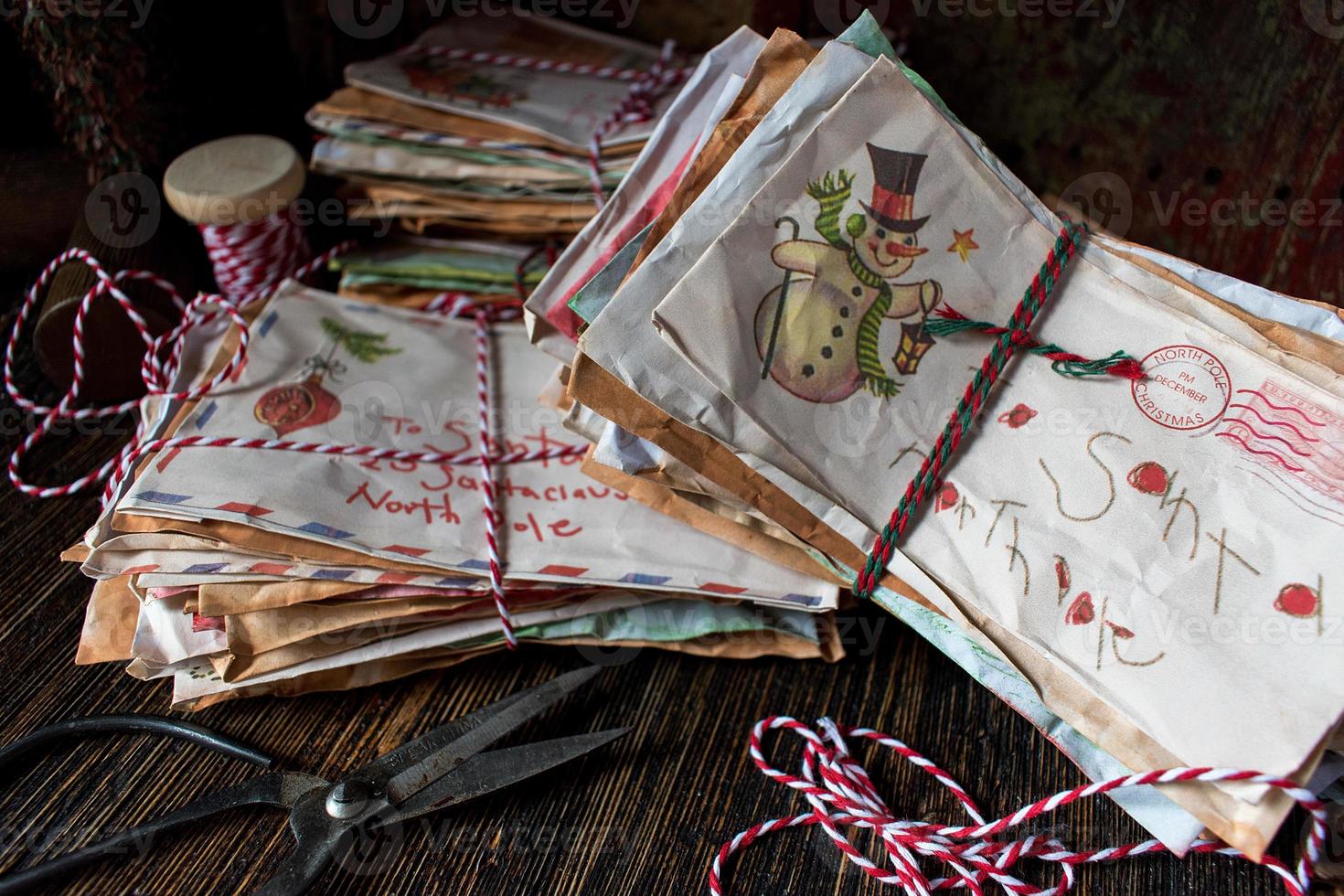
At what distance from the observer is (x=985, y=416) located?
26.6 inches

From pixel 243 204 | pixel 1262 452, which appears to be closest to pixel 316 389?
pixel 243 204

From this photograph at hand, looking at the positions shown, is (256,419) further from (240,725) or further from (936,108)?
(936,108)

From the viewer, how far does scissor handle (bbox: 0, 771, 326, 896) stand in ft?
1.99

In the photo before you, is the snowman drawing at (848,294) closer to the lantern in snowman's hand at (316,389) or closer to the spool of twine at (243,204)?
the lantern in snowman's hand at (316,389)

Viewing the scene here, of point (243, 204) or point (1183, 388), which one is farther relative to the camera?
point (243, 204)

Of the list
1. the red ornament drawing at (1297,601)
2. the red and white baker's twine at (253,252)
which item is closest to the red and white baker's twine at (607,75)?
the red and white baker's twine at (253,252)

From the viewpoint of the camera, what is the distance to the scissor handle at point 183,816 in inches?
23.9

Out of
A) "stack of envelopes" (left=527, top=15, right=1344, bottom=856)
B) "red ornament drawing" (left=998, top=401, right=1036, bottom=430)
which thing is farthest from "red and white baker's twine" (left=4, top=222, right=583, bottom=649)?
"red ornament drawing" (left=998, top=401, right=1036, bottom=430)

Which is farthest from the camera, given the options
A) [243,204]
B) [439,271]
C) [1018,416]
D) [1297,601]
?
[439,271]

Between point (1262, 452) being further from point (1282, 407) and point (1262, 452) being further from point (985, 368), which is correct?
point (985, 368)

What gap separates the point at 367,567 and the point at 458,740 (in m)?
0.14

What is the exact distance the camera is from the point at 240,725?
2.32ft

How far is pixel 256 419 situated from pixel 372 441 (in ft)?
0.29

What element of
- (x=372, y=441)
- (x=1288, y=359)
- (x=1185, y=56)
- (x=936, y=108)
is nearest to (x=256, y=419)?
(x=372, y=441)
